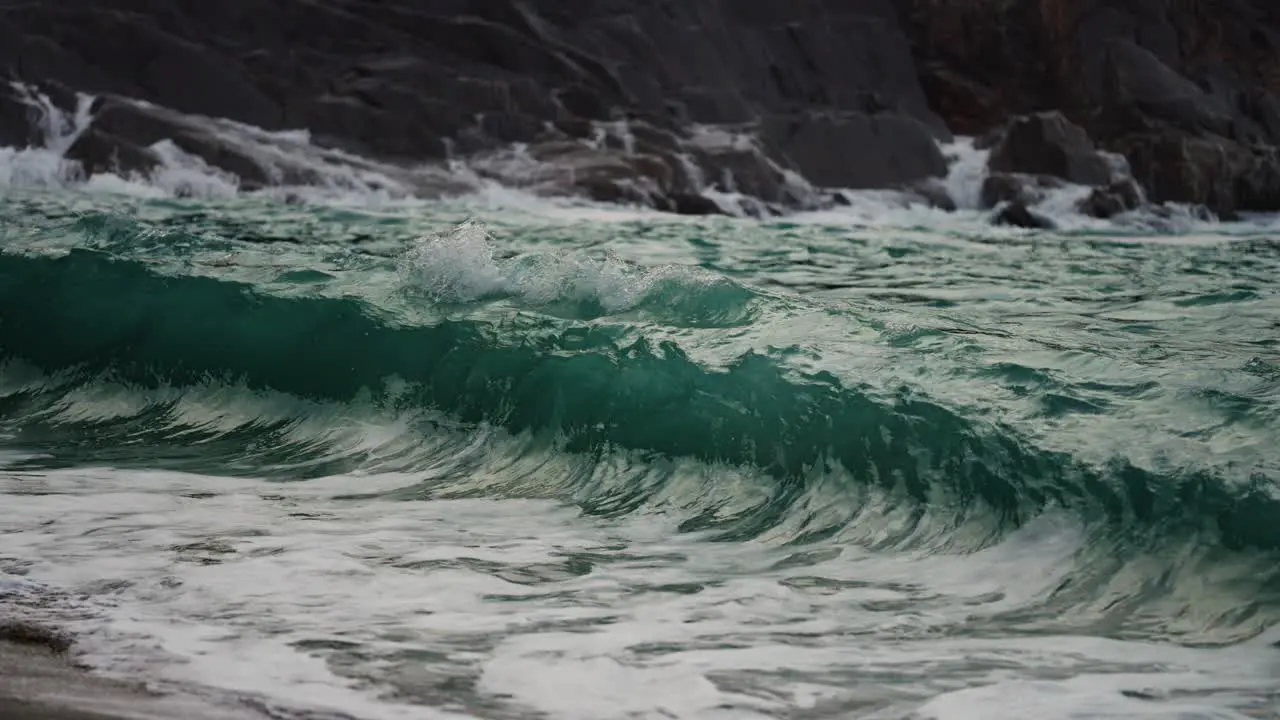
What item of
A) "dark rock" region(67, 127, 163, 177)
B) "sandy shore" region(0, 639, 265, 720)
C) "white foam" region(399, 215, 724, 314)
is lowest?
"sandy shore" region(0, 639, 265, 720)

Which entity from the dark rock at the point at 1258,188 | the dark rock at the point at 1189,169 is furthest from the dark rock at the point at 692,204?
the dark rock at the point at 1258,188

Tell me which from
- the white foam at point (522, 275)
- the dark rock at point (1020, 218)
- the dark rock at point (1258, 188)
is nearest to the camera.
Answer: the white foam at point (522, 275)

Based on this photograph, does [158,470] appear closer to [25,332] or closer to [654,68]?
[25,332]

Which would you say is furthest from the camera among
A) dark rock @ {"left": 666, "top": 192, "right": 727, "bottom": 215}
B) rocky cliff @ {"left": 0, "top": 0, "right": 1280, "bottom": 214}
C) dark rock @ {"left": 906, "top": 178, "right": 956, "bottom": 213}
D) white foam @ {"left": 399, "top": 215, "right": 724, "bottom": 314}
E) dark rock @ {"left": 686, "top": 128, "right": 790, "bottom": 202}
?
dark rock @ {"left": 906, "top": 178, "right": 956, "bottom": 213}

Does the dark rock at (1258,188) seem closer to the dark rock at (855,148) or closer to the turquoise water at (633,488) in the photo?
the dark rock at (855,148)

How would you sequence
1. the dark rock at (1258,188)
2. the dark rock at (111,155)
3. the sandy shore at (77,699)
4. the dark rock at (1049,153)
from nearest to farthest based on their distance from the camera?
the sandy shore at (77,699) → the dark rock at (111,155) → the dark rock at (1049,153) → the dark rock at (1258,188)

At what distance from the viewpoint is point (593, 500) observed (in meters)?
4.16

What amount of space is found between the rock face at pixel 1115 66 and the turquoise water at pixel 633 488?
59.0 ft

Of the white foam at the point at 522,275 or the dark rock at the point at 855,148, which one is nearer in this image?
the white foam at the point at 522,275

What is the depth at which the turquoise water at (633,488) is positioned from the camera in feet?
8.66

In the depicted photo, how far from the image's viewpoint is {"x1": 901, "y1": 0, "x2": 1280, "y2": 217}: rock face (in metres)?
24.2

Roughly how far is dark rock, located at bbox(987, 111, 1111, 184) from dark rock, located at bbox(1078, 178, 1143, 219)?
0.36 m

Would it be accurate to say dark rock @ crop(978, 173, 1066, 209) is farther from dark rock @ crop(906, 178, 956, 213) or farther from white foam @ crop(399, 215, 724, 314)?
white foam @ crop(399, 215, 724, 314)

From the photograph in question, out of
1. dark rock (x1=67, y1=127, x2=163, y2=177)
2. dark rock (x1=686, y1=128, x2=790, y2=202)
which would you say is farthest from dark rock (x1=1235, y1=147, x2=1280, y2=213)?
dark rock (x1=67, y1=127, x2=163, y2=177)
